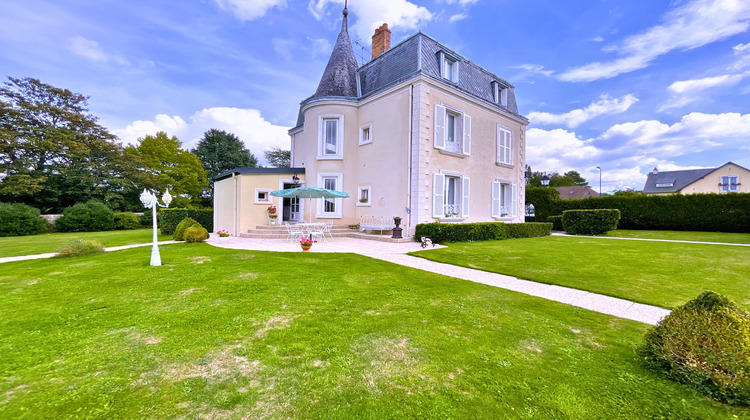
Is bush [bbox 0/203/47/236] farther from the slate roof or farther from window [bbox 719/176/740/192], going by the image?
window [bbox 719/176/740/192]

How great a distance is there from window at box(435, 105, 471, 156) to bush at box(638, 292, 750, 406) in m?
10.6

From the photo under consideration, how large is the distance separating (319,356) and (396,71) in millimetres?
12860

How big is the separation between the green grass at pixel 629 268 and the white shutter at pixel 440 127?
523 centimetres

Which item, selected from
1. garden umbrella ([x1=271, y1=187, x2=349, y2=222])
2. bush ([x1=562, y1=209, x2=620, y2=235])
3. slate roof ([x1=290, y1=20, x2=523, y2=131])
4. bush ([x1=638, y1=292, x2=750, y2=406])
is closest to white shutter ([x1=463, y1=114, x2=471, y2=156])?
slate roof ([x1=290, y1=20, x2=523, y2=131])

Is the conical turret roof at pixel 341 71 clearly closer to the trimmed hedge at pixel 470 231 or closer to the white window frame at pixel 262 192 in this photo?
the white window frame at pixel 262 192

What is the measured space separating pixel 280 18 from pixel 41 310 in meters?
12.0

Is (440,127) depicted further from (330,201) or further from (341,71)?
(341,71)

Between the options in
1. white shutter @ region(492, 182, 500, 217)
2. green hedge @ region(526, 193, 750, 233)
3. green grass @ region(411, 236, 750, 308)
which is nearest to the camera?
green grass @ region(411, 236, 750, 308)

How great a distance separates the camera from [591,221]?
46.4ft

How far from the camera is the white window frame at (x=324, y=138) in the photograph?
530 inches

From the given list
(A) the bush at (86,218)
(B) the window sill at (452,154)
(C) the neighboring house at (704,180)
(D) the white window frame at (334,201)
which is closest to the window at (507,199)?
(B) the window sill at (452,154)

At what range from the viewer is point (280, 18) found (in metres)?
11.4

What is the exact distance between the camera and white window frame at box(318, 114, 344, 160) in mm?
13461

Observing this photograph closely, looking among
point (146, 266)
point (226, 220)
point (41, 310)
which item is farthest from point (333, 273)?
point (226, 220)
